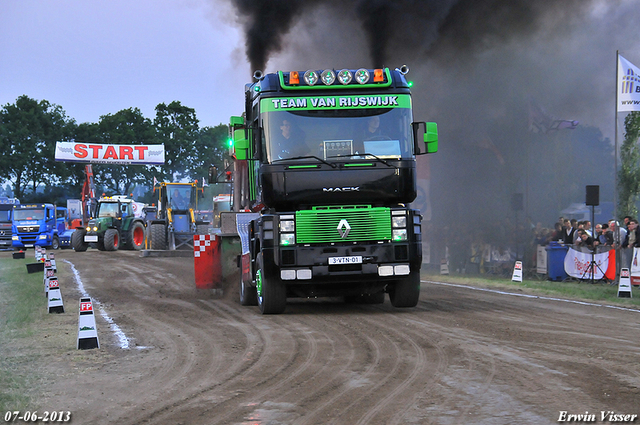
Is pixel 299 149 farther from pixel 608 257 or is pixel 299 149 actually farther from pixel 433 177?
pixel 433 177

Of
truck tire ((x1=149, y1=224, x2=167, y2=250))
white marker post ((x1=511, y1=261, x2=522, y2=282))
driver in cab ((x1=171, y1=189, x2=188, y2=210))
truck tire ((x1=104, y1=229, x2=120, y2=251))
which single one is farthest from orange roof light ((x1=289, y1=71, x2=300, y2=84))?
truck tire ((x1=104, y1=229, x2=120, y2=251))

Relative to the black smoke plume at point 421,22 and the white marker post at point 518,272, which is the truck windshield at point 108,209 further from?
the white marker post at point 518,272

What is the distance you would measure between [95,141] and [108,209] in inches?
1508

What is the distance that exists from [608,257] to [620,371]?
12.6 metres

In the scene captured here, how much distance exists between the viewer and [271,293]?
11.3m

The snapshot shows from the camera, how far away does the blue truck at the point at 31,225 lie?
46.6 m

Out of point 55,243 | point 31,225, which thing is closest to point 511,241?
point 31,225

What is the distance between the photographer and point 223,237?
15133mm

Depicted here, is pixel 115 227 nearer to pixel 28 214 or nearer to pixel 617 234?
pixel 28 214

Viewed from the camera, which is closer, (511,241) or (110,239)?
(511,241)

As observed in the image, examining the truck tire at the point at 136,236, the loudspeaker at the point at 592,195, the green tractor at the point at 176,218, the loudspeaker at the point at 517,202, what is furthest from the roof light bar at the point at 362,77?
the truck tire at the point at 136,236

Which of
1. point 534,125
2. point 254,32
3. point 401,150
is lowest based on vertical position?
point 401,150

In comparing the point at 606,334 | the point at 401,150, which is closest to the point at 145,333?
the point at 401,150

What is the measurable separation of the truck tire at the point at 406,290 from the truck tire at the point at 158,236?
2123 cm
